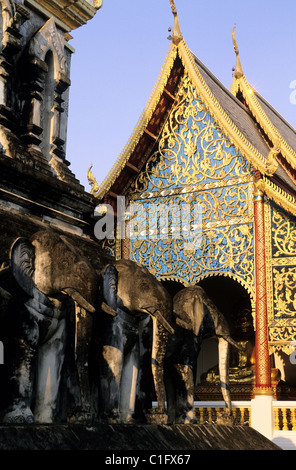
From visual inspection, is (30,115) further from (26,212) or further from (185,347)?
(185,347)

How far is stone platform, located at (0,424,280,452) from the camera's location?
2209 mm

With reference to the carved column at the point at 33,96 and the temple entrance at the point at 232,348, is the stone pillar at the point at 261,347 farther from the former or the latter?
the carved column at the point at 33,96

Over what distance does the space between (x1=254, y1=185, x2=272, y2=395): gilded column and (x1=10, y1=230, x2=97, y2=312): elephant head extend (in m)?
→ 6.55

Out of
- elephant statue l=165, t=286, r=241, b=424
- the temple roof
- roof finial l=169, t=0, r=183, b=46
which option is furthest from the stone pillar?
elephant statue l=165, t=286, r=241, b=424

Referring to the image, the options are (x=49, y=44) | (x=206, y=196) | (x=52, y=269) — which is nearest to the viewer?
(x=52, y=269)

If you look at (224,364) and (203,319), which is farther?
(224,364)

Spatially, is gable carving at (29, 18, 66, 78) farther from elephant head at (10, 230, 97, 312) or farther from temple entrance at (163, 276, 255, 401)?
temple entrance at (163, 276, 255, 401)

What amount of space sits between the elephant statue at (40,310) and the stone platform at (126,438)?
0.28m

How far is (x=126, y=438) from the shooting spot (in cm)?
274

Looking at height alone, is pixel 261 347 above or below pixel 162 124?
below

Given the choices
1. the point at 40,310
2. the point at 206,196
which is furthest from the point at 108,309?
the point at 206,196

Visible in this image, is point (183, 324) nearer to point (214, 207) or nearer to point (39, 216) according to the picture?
point (39, 216)

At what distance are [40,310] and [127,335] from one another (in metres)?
0.71
